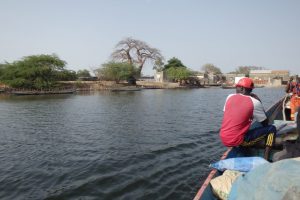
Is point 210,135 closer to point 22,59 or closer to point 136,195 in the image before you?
point 136,195

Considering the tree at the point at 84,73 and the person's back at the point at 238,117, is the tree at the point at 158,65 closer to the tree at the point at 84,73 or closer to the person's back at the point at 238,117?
the tree at the point at 84,73

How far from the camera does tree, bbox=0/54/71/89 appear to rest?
59.0 m

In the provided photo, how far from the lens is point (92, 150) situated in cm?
1237

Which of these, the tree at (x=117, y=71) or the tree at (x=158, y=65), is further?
the tree at (x=158, y=65)

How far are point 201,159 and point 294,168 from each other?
7406 mm

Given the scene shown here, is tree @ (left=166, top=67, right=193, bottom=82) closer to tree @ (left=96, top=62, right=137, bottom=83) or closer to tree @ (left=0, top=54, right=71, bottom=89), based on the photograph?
tree @ (left=96, top=62, right=137, bottom=83)

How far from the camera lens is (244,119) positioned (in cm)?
540

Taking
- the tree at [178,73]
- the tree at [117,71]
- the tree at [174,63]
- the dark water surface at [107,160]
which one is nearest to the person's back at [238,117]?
the dark water surface at [107,160]

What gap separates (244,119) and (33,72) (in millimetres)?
60409

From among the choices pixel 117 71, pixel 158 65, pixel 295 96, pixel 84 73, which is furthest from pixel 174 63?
pixel 295 96

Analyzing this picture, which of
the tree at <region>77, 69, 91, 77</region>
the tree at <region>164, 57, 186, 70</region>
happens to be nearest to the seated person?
the tree at <region>77, 69, 91, 77</region>

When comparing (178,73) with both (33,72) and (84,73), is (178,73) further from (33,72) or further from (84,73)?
(33,72)

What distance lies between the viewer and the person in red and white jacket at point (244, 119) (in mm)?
5402

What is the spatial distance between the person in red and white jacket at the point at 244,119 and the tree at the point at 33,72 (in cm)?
5912
